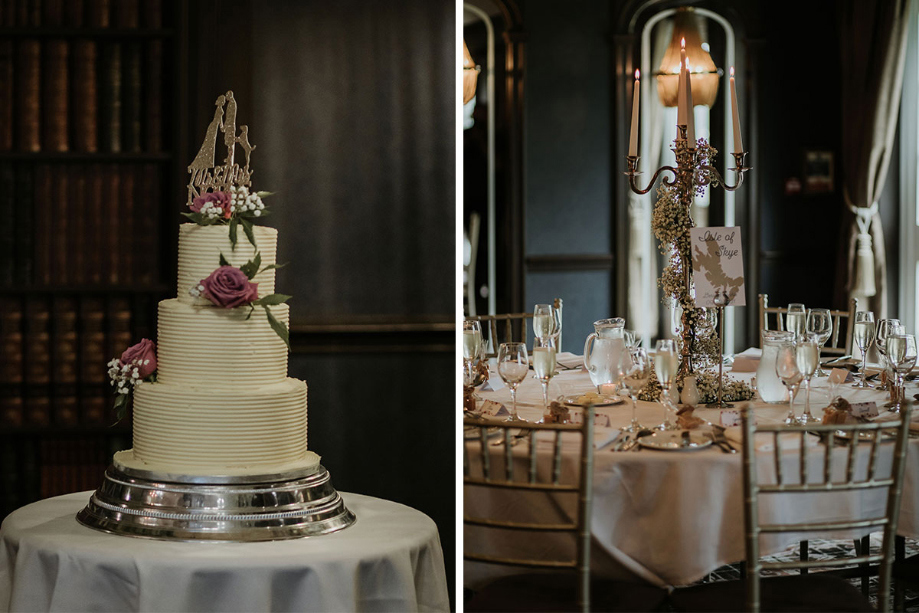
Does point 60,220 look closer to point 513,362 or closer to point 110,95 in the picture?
point 110,95

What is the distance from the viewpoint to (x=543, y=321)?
2963 mm

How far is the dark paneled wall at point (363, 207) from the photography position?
12.5 ft

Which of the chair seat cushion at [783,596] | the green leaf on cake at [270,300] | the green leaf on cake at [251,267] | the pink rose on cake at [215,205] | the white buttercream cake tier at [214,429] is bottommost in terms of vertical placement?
the chair seat cushion at [783,596]

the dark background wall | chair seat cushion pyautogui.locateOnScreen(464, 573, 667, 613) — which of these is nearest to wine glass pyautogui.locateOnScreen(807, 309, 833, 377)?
chair seat cushion pyautogui.locateOnScreen(464, 573, 667, 613)

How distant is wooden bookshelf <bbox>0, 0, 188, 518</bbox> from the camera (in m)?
3.74

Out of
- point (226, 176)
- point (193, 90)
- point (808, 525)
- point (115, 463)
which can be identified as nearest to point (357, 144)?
point (193, 90)

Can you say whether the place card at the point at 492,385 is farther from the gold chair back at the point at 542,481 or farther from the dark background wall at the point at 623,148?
the dark background wall at the point at 623,148

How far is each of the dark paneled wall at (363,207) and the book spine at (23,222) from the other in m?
0.74

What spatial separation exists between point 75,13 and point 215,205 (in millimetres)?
1778

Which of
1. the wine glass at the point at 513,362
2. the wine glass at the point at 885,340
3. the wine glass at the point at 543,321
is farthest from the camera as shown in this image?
the wine glass at the point at 543,321

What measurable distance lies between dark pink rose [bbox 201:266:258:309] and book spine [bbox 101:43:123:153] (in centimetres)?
168

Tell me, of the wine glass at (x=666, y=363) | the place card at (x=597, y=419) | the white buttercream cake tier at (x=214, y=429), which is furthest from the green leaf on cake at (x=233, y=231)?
the wine glass at (x=666, y=363)

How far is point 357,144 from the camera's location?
3.84 metres

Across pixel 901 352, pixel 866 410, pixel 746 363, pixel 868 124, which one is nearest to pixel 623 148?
pixel 868 124
